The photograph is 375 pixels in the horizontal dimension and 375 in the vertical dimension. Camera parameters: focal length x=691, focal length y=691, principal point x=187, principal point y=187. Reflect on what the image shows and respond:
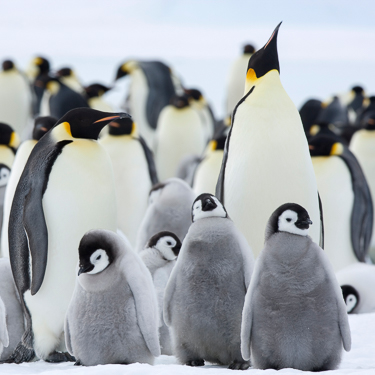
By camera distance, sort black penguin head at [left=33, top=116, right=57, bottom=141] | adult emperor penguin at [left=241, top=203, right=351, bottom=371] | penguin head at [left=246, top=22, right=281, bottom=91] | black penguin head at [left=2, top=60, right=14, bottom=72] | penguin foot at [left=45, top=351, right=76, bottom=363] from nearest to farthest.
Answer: adult emperor penguin at [left=241, top=203, right=351, bottom=371], penguin foot at [left=45, top=351, right=76, bottom=363], penguin head at [left=246, top=22, right=281, bottom=91], black penguin head at [left=33, top=116, right=57, bottom=141], black penguin head at [left=2, top=60, right=14, bottom=72]

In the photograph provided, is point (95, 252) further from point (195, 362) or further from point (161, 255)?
point (161, 255)

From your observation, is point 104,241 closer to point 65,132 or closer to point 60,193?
point 60,193

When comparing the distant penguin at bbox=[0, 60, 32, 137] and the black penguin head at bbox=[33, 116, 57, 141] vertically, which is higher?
the distant penguin at bbox=[0, 60, 32, 137]

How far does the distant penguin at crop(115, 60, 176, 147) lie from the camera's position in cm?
1286

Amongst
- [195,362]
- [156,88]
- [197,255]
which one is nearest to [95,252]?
[197,255]

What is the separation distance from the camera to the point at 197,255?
3139 millimetres

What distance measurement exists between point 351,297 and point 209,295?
2.54 meters

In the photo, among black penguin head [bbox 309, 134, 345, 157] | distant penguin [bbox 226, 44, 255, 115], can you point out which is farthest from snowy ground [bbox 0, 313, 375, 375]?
distant penguin [bbox 226, 44, 255, 115]

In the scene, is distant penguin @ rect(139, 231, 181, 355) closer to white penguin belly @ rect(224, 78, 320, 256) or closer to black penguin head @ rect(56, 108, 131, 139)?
white penguin belly @ rect(224, 78, 320, 256)

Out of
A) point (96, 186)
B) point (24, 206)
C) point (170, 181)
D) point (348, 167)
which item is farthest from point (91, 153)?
point (348, 167)

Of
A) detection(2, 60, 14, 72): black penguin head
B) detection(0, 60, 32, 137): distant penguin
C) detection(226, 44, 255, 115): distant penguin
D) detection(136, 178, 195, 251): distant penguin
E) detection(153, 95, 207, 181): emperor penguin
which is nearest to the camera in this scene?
detection(136, 178, 195, 251): distant penguin

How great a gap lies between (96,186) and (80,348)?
107 cm

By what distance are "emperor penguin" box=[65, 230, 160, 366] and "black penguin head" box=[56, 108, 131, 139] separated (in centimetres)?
98

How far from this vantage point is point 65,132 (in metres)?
3.96
